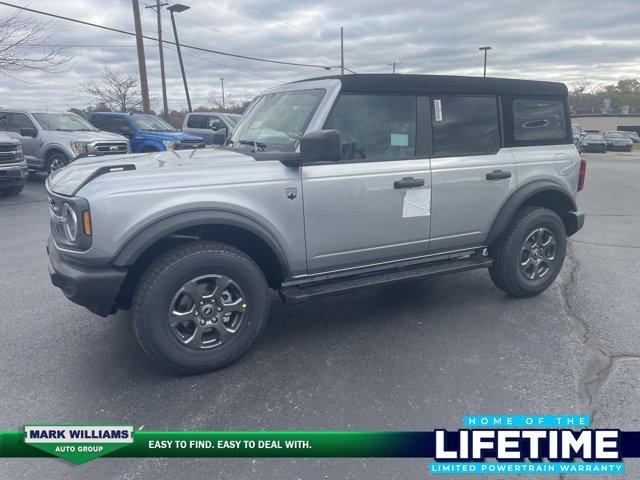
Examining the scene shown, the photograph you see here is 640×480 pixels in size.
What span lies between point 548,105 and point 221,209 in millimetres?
3385

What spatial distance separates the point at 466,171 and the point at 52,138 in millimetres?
11582

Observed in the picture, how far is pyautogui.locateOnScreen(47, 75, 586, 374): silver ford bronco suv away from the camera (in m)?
3.17

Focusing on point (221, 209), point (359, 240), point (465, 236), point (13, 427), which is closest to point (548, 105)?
point (465, 236)

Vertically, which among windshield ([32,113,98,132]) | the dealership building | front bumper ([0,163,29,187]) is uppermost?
the dealership building

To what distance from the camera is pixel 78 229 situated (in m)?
3.06

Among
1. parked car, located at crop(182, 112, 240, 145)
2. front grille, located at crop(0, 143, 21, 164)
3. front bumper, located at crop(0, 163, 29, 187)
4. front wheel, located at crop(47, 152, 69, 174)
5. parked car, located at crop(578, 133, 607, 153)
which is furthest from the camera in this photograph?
parked car, located at crop(578, 133, 607, 153)

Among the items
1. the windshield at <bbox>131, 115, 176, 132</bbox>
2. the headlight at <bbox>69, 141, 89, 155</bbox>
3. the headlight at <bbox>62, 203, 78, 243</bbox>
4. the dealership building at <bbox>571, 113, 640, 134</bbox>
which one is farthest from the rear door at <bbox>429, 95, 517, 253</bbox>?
the dealership building at <bbox>571, 113, 640, 134</bbox>

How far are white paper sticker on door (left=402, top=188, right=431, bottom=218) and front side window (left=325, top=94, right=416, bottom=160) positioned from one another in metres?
0.30

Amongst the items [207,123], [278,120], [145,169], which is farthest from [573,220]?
[207,123]

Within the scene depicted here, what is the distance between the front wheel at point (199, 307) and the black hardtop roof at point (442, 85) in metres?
1.61

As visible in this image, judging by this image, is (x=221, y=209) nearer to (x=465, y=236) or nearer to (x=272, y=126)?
(x=272, y=126)

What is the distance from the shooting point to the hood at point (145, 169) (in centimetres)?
315

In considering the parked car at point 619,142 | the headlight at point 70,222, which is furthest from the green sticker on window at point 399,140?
the parked car at point 619,142

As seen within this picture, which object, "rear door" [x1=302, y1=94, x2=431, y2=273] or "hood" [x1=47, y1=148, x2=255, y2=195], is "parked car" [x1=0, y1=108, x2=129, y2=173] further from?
"rear door" [x1=302, y1=94, x2=431, y2=273]
